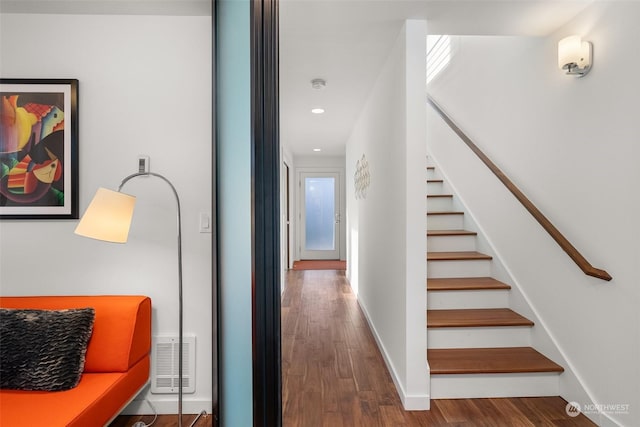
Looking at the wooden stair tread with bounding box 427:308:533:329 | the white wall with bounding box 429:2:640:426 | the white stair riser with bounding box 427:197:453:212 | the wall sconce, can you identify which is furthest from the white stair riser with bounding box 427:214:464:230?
the wall sconce

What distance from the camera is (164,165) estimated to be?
5.70 feet

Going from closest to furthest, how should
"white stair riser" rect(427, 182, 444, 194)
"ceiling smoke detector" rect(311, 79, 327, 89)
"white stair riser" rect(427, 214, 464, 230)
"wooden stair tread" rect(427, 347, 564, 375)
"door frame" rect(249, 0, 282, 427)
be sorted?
"door frame" rect(249, 0, 282, 427) → "wooden stair tread" rect(427, 347, 564, 375) → "ceiling smoke detector" rect(311, 79, 327, 89) → "white stair riser" rect(427, 214, 464, 230) → "white stair riser" rect(427, 182, 444, 194)

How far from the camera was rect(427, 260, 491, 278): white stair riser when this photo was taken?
2.62m

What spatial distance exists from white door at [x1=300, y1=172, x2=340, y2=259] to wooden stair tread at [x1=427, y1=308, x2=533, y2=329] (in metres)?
4.88

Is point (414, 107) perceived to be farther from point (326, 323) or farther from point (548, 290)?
point (326, 323)

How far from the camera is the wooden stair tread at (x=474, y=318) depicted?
212 centimetres

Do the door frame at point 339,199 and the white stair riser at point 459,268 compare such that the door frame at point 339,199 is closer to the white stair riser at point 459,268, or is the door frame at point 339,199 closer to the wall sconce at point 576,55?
the white stair riser at point 459,268

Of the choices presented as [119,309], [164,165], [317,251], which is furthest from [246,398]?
[317,251]

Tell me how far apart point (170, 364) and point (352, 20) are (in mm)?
2240

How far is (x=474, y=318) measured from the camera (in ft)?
7.23

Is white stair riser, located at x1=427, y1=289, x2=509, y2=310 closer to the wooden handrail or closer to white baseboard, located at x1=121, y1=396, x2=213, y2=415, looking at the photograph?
the wooden handrail

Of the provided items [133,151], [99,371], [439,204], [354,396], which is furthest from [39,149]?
[439,204]

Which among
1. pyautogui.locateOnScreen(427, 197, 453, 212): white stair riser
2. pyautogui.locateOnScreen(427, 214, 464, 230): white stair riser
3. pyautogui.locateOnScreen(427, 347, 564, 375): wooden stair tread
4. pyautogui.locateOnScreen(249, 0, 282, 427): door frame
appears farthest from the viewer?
pyautogui.locateOnScreen(427, 197, 453, 212): white stair riser

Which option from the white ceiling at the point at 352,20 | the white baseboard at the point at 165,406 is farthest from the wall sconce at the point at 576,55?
the white baseboard at the point at 165,406
